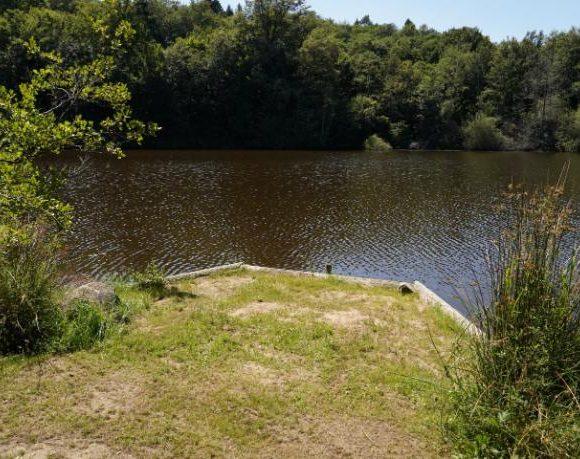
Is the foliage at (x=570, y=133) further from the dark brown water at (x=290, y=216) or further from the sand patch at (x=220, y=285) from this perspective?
the sand patch at (x=220, y=285)

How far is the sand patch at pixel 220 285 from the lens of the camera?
9177 millimetres

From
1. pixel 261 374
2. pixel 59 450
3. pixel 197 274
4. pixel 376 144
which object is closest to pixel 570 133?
pixel 376 144

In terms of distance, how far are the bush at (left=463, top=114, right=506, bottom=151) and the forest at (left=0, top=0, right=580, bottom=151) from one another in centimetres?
14

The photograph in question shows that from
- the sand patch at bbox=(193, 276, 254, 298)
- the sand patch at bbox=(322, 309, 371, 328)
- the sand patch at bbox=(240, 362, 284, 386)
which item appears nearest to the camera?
the sand patch at bbox=(240, 362, 284, 386)

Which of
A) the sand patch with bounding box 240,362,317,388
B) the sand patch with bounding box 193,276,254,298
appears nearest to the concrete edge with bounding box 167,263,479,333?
the sand patch with bounding box 193,276,254,298

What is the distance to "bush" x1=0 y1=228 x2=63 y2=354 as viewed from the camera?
598 cm

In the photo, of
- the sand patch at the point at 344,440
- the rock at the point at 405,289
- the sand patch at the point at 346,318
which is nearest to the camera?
the sand patch at the point at 344,440

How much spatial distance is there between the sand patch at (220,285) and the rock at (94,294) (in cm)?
199

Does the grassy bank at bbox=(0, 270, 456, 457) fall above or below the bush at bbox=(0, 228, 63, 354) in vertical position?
below

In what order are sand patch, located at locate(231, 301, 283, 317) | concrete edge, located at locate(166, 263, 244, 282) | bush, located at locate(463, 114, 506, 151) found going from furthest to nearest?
1. bush, located at locate(463, 114, 506, 151)
2. concrete edge, located at locate(166, 263, 244, 282)
3. sand patch, located at locate(231, 301, 283, 317)

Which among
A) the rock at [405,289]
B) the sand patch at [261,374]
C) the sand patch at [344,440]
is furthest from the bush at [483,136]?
the sand patch at [344,440]

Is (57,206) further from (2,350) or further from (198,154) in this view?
(198,154)

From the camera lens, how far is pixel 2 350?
6016mm

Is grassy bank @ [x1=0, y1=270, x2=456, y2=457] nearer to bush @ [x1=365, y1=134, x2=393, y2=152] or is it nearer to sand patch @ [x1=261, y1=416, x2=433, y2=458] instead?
sand patch @ [x1=261, y1=416, x2=433, y2=458]
